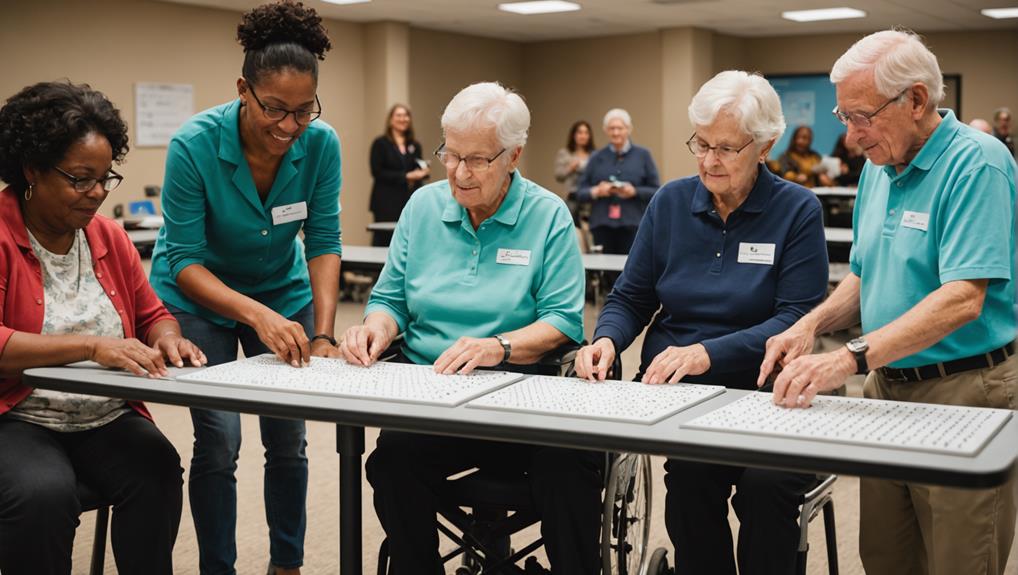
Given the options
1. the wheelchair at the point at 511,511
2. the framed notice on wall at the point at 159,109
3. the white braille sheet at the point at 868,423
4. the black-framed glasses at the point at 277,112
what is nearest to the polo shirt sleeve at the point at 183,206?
the black-framed glasses at the point at 277,112

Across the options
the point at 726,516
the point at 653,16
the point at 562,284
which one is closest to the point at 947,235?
the point at 726,516

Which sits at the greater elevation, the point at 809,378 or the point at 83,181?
the point at 83,181

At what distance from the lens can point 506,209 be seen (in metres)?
2.49

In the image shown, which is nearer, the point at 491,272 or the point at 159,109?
the point at 491,272

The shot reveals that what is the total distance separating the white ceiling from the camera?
10570 millimetres

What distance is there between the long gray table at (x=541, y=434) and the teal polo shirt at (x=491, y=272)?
1.55 feet

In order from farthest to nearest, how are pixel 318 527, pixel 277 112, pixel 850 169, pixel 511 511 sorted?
1. pixel 850 169
2. pixel 318 527
3. pixel 277 112
4. pixel 511 511

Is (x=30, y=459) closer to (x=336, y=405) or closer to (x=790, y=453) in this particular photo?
(x=336, y=405)

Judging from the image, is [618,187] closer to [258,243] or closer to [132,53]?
[132,53]

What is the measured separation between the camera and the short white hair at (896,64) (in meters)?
2.01

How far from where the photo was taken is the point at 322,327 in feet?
8.75

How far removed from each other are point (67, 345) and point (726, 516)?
1.46m

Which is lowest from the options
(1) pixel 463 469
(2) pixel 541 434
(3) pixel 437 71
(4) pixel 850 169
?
(1) pixel 463 469

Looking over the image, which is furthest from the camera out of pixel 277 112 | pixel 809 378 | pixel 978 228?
pixel 277 112
